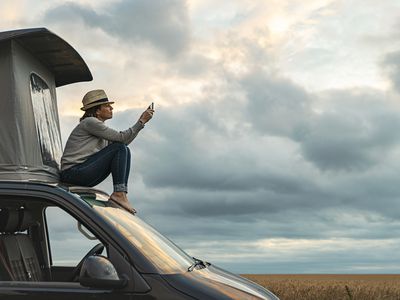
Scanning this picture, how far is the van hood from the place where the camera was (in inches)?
195

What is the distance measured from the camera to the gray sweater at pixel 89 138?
23.2ft

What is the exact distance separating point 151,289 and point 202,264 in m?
1.26

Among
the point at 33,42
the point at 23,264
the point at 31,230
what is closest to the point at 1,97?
the point at 33,42

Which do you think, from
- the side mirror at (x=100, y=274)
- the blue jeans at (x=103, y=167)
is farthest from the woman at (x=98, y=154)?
the side mirror at (x=100, y=274)

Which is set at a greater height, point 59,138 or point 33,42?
point 33,42

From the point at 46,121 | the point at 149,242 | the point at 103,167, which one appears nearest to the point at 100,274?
the point at 149,242

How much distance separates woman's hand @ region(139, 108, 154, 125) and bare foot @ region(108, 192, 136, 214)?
3.28 ft

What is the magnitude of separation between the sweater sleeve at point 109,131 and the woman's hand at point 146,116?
3.1 inches

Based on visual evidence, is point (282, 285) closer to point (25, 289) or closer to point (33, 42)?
point (33, 42)

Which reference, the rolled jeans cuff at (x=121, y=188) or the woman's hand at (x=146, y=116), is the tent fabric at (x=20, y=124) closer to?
the rolled jeans cuff at (x=121, y=188)

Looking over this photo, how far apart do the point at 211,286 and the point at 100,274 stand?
2.62 feet

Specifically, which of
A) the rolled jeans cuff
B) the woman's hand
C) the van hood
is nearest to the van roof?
the woman's hand

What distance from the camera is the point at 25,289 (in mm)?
5004

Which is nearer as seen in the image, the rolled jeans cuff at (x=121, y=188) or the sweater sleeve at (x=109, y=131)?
the rolled jeans cuff at (x=121, y=188)
